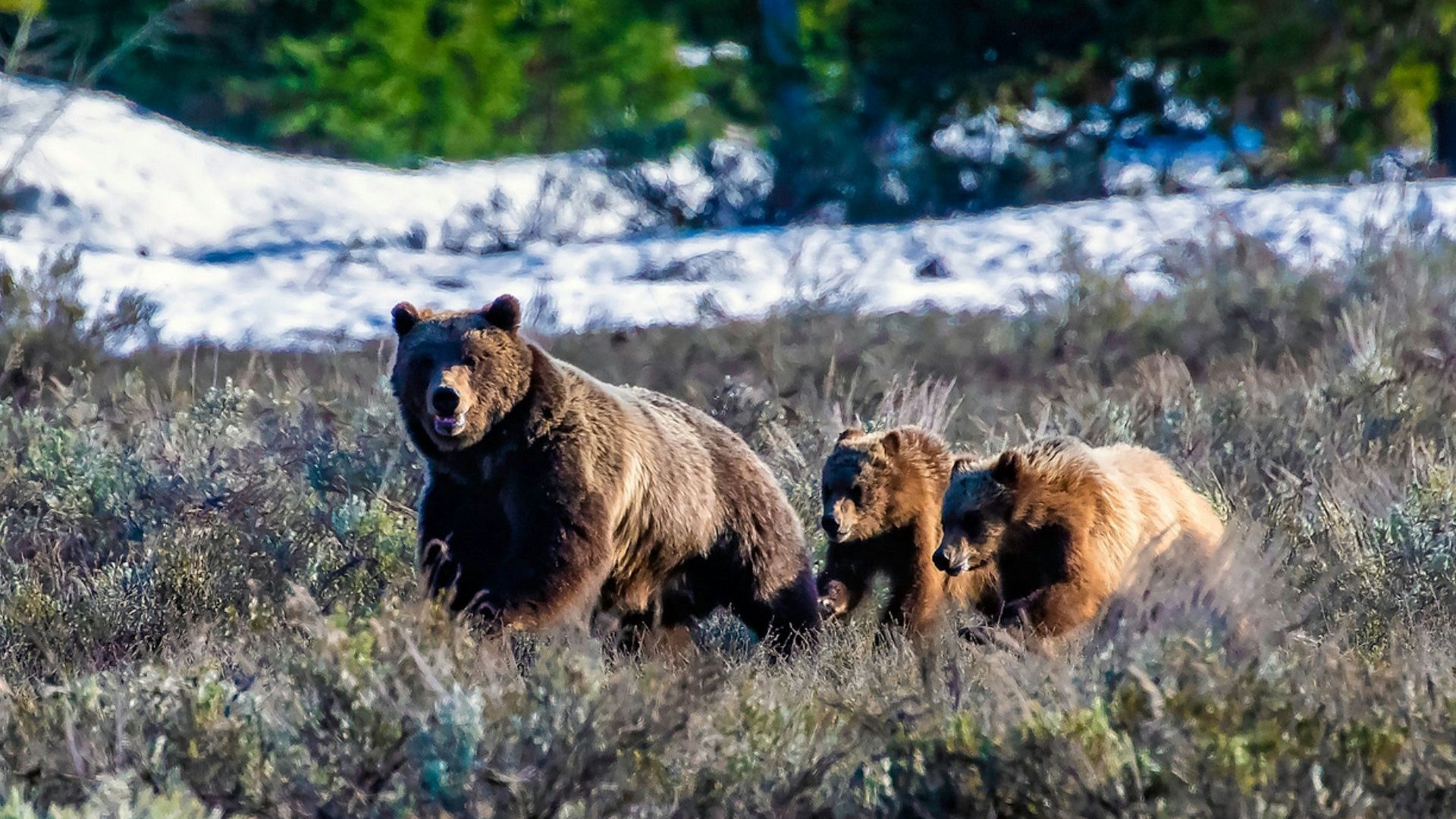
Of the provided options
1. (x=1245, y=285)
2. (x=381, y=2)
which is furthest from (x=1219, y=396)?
A: (x=381, y=2)

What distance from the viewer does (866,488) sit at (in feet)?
21.8

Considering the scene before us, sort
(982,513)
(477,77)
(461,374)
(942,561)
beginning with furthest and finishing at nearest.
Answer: (477,77) < (982,513) < (942,561) < (461,374)

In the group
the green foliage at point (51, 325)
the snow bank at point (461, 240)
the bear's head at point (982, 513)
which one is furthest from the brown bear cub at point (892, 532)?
the green foliage at point (51, 325)

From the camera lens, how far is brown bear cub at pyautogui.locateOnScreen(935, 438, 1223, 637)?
6.02 m

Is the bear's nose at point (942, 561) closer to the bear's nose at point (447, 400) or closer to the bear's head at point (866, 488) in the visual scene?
the bear's head at point (866, 488)

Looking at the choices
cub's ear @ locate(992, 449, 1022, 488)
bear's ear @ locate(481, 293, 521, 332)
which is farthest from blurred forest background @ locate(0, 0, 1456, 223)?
bear's ear @ locate(481, 293, 521, 332)

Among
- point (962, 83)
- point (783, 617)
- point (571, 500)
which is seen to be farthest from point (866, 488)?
point (962, 83)

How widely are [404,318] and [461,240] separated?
15106 mm

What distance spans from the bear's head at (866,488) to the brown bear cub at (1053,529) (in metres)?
0.34

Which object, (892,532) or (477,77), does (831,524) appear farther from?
(477,77)

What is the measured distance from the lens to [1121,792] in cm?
410

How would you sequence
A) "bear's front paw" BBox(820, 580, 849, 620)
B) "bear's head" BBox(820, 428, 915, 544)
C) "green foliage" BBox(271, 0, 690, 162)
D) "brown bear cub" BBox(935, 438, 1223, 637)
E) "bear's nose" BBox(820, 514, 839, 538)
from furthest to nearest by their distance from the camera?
"green foliage" BBox(271, 0, 690, 162) < "bear's front paw" BBox(820, 580, 849, 620) < "bear's head" BBox(820, 428, 915, 544) < "bear's nose" BBox(820, 514, 839, 538) < "brown bear cub" BBox(935, 438, 1223, 637)

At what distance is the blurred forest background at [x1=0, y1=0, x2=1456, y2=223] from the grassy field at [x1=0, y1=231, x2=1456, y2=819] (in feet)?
27.4

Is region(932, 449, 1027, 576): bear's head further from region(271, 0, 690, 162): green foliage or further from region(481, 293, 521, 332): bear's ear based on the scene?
region(271, 0, 690, 162): green foliage
